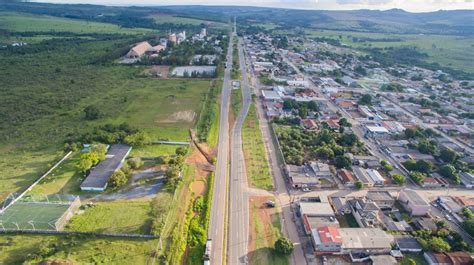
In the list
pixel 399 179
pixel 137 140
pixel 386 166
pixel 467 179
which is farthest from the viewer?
pixel 137 140

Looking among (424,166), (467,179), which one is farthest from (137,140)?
(467,179)

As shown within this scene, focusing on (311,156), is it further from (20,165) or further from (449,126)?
(20,165)

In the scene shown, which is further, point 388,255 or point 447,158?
point 447,158

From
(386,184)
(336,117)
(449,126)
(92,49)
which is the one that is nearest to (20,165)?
(386,184)

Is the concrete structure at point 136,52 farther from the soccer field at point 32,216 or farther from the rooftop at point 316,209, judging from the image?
the rooftop at point 316,209

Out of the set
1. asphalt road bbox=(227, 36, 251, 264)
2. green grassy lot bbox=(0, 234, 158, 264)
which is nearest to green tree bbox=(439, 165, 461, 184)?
asphalt road bbox=(227, 36, 251, 264)

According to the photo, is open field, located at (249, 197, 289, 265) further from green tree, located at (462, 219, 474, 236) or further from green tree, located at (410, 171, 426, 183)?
green tree, located at (410, 171, 426, 183)

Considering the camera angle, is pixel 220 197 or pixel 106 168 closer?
pixel 220 197

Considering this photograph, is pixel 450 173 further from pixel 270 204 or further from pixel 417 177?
pixel 270 204
